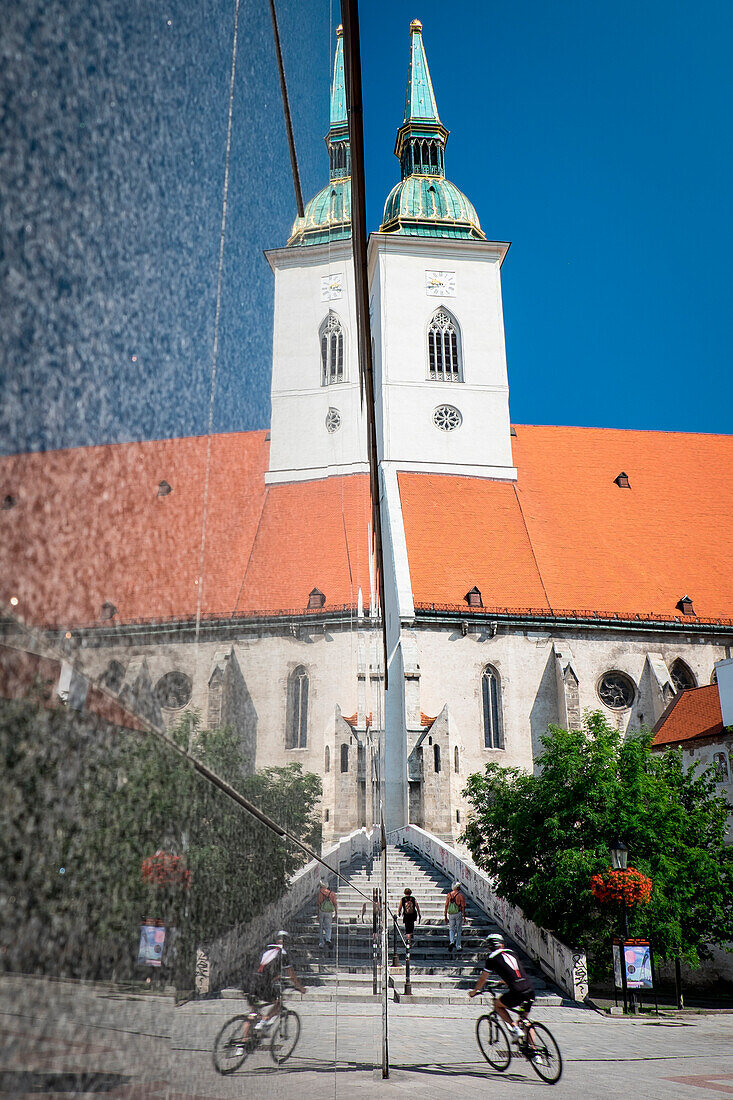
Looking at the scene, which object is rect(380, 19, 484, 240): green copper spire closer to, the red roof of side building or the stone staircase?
the stone staircase

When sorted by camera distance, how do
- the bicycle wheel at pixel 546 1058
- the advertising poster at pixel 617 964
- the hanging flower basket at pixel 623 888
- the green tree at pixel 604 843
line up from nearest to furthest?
1. the bicycle wheel at pixel 546 1058
2. the advertising poster at pixel 617 964
3. the hanging flower basket at pixel 623 888
4. the green tree at pixel 604 843

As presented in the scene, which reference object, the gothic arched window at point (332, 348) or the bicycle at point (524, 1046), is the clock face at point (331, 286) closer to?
the gothic arched window at point (332, 348)

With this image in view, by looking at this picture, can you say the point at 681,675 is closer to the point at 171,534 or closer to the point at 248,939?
the point at 248,939

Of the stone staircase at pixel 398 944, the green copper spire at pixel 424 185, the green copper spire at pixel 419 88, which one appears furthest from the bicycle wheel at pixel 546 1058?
the green copper spire at pixel 419 88

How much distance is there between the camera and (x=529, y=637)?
2873 centimetres

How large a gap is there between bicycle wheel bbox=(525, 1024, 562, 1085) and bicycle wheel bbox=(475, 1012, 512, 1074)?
20.0 inches

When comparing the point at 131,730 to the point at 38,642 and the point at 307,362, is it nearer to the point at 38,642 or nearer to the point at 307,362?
the point at 38,642

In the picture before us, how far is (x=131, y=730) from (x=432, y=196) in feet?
131

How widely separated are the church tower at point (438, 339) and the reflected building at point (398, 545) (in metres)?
0.09

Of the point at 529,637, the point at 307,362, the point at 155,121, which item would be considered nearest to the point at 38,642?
the point at 155,121

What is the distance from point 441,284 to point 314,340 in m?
34.9

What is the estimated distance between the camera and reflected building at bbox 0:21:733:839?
23.8 inches

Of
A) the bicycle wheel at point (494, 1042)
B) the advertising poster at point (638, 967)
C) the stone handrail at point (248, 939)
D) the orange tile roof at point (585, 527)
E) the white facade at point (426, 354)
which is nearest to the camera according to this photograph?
the stone handrail at point (248, 939)

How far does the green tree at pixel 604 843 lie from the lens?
49.9ft
